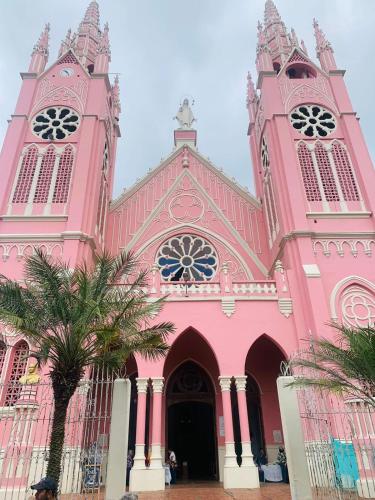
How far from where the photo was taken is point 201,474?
15633 mm

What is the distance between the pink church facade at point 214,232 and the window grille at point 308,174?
66 mm

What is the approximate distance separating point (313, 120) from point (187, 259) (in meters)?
8.89

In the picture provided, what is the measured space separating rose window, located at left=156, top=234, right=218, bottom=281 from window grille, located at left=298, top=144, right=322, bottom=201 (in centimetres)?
493

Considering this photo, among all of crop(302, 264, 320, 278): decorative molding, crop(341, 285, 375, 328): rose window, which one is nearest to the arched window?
crop(302, 264, 320, 278): decorative molding

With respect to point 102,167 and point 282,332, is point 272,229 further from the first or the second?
point 102,167

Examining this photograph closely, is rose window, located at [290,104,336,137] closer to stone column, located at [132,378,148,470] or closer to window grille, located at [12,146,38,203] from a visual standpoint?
window grille, located at [12,146,38,203]

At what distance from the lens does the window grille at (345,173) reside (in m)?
17.1

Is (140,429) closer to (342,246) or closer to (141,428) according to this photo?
(141,428)

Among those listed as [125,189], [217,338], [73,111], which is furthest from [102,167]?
[217,338]

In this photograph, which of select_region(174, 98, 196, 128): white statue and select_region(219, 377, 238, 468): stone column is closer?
select_region(219, 377, 238, 468): stone column

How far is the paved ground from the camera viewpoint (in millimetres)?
9766

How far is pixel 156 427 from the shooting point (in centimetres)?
1248

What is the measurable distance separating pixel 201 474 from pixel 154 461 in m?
4.68

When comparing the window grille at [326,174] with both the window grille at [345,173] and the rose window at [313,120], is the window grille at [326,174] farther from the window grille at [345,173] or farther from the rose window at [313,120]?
the rose window at [313,120]
